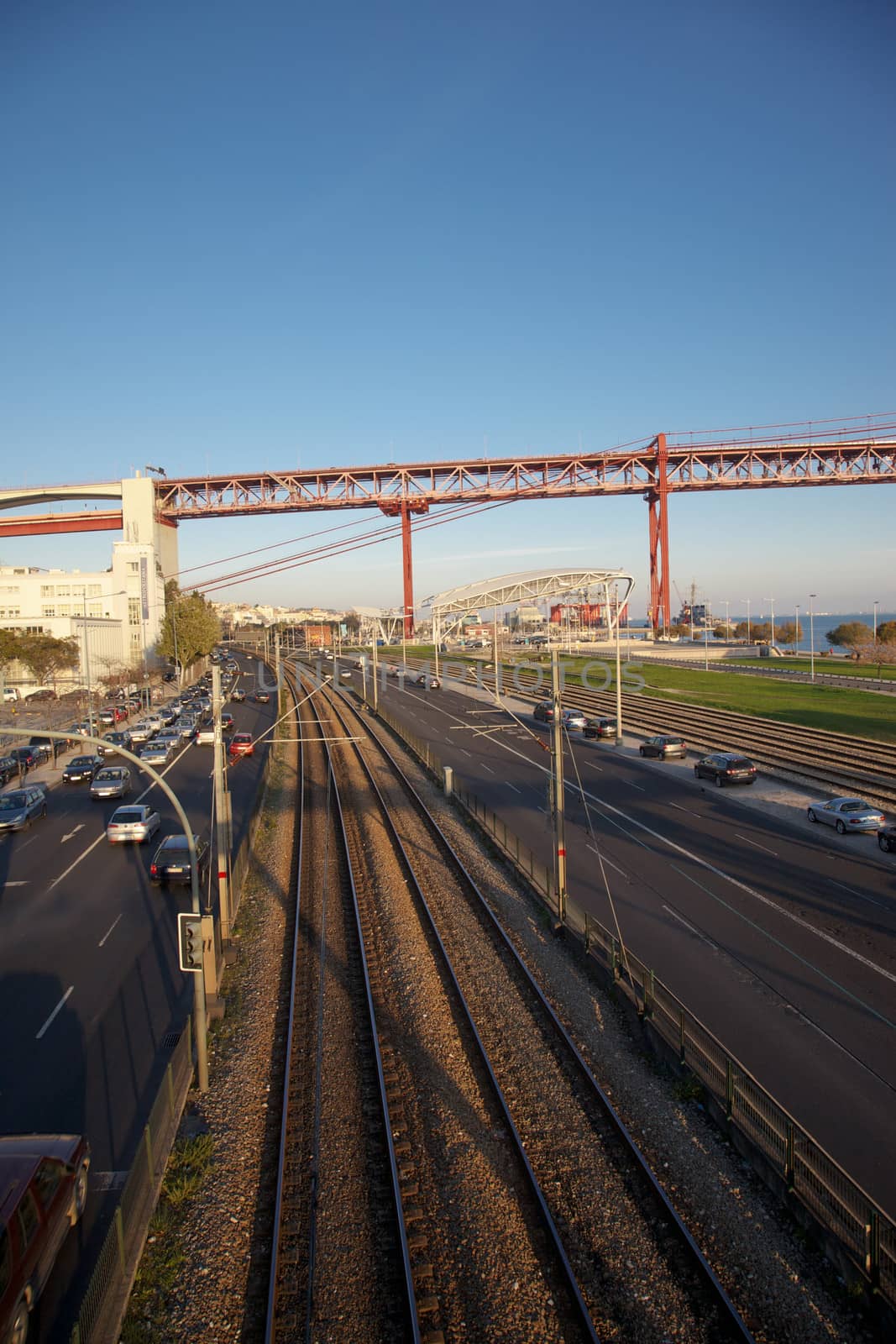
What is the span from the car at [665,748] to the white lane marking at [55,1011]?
92.5 ft

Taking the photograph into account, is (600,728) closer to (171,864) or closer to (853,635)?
(171,864)

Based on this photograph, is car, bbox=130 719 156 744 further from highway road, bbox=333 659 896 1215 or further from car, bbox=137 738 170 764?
highway road, bbox=333 659 896 1215

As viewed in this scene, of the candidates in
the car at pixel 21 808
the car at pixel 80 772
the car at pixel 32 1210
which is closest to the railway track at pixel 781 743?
the car at pixel 32 1210

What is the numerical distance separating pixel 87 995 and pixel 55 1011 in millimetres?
641

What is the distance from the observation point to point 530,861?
20.0 meters

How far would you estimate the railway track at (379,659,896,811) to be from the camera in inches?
1157

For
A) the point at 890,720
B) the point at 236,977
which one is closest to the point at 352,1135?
the point at 236,977

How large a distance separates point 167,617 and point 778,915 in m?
64.5

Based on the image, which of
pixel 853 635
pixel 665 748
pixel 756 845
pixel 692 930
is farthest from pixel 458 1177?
pixel 853 635

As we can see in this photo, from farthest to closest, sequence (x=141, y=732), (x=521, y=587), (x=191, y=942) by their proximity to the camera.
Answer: (x=521, y=587) < (x=141, y=732) < (x=191, y=942)

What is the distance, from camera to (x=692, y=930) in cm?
1545

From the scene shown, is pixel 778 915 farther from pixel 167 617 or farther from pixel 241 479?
pixel 241 479

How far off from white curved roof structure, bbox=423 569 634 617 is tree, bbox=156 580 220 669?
27.3m

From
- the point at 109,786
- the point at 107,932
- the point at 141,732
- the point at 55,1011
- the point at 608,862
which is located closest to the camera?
the point at 55,1011
